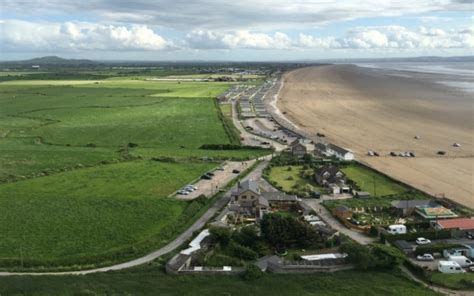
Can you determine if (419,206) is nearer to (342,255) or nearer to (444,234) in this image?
(444,234)

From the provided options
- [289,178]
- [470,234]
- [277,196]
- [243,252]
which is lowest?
[470,234]

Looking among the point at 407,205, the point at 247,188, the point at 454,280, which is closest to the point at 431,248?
the point at 454,280

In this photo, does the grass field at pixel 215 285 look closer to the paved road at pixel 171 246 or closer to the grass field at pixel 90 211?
the paved road at pixel 171 246

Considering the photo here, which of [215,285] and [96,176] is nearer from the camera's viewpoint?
[215,285]

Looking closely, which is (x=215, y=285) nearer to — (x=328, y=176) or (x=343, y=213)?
(x=343, y=213)

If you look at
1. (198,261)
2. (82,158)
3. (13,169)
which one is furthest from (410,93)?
(198,261)

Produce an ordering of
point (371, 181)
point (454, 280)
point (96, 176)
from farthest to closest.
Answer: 1. point (96, 176)
2. point (371, 181)
3. point (454, 280)

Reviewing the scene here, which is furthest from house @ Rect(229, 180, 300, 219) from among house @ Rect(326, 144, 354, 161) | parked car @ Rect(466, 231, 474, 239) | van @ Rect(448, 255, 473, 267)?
house @ Rect(326, 144, 354, 161)
